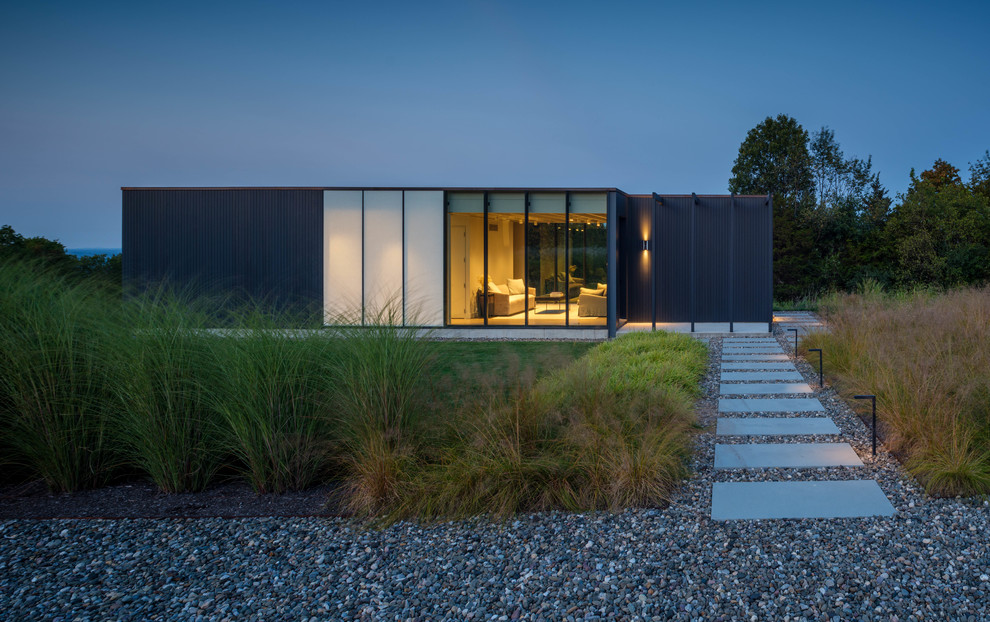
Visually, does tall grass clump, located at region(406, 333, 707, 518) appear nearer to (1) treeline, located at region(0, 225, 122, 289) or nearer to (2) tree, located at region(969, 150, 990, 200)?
(1) treeline, located at region(0, 225, 122, 289)

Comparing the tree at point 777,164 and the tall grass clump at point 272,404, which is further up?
the tree at point 777,164

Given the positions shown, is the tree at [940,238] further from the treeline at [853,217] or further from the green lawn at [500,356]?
the green lawn at [500,356]

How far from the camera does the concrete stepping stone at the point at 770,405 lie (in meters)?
4.90

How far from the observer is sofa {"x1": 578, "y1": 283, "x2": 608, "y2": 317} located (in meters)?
11.1

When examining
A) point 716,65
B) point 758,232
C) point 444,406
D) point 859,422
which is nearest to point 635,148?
point 716,65

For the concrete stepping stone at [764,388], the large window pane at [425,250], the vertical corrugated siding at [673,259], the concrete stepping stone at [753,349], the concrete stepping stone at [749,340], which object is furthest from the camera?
the vertical corrugated siding at [673,259]

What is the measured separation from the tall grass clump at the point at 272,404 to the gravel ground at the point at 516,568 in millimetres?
402

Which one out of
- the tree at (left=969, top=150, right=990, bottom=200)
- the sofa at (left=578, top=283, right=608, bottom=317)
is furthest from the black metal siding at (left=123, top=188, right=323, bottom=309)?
the tree at (left=969, top=150, right=990, bottom=200)

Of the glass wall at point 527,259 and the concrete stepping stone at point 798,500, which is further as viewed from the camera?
the glass wall at point 527,259

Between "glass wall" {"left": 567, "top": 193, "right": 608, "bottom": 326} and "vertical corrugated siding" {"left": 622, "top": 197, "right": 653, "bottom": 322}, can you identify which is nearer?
"glass wall" {"left": 567, "top": 193, "right": 608, "bottom": 326}

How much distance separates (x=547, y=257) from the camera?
10.9m

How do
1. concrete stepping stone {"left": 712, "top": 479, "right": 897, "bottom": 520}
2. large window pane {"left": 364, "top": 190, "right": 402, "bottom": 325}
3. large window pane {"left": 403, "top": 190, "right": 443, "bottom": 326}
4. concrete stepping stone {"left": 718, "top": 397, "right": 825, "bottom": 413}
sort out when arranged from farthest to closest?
large window pane {"left": 364, "top": 190, "right": 402, "bottom": 325} < large window pane {"left": 403, "top": 190, "right": 443, "bottom": 326} < concrete stepping stone {"left": 718, "top": 397, "right": 825, "bottom": 413} < concrete stepping stone {"left": 712, "top": 479, "right": 897, "bottom": 520}

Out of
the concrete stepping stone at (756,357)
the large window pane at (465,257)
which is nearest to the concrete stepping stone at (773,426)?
the concrete stepping stone at (756,357)

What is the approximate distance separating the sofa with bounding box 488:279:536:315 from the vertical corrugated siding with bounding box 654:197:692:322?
323 centimetres
